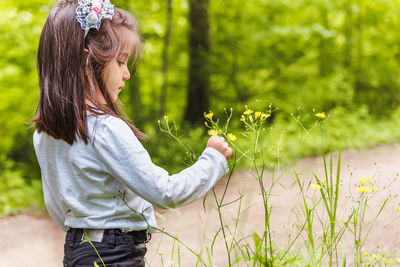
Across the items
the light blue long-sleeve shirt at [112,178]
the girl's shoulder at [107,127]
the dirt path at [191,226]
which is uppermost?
the girl's shoulder at [107,127]

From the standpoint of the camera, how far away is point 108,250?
1221 mm

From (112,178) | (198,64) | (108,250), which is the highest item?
(198,64)

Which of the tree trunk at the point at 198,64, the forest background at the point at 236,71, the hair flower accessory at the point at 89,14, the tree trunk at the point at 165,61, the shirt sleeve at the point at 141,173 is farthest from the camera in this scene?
the tree trunk at the point at 198,64

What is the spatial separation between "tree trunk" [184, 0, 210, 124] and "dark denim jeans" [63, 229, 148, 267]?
5031mm

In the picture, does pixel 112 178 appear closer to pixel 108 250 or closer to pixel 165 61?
pixel 108 250

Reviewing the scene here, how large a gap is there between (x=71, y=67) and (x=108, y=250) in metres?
0.51

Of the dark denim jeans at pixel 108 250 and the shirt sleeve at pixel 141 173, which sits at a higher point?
the shirt sleeve at pixel 141 173

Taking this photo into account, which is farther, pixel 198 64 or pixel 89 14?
pixel 198 64

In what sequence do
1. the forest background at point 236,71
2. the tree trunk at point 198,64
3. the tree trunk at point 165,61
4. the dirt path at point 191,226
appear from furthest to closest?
the tree trunk at point 198,64, the tree trunk at point 165,61, the forest background at point 236,71, the dirt path at point 191,226

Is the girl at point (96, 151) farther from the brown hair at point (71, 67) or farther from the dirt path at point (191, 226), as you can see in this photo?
the dirt path at point (191, 226)

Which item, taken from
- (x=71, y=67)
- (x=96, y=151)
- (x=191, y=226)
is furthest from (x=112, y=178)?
(x=191, y=226)

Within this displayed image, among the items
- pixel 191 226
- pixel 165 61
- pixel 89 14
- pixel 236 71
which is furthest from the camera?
pixel 236 71

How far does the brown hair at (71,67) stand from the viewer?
3.89 ft

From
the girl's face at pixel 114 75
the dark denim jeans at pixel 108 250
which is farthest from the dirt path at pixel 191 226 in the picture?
the girl's face at pixel 114 75
